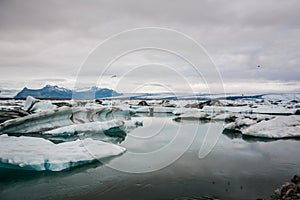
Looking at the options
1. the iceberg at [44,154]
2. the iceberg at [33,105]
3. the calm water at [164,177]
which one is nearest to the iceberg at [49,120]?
the iceberg at [44,154]

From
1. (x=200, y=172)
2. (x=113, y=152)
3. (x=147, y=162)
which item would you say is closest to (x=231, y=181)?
(x=200, y=172)

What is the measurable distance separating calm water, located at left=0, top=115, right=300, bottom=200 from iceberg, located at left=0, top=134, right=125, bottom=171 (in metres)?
0.18

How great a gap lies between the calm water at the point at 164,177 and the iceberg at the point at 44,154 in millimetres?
178

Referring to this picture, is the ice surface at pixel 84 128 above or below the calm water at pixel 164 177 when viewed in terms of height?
above

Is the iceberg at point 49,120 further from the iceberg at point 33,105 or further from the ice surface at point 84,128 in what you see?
the iceberg at point 33,105

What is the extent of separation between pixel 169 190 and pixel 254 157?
3.76 metres

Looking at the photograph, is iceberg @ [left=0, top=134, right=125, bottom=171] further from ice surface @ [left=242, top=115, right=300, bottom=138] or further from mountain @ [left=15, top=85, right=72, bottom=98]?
mountain @ [left=15, top=85, right=72, bottom=98]

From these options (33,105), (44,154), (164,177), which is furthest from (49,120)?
(164,177)

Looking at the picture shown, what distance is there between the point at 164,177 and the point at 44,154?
2.67m

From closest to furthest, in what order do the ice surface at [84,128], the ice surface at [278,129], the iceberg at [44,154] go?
the iceberg at [44,154] → the ice surface at [84,128] → the ice surface at [278,129]

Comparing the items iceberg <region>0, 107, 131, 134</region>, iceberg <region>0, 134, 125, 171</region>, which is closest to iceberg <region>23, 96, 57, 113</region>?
iceberg <region>0, 107, 131, 134</region>

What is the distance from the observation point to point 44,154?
5.43 m

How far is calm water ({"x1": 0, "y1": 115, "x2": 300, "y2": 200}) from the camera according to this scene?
13.9 ft

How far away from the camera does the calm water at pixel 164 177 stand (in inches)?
167
